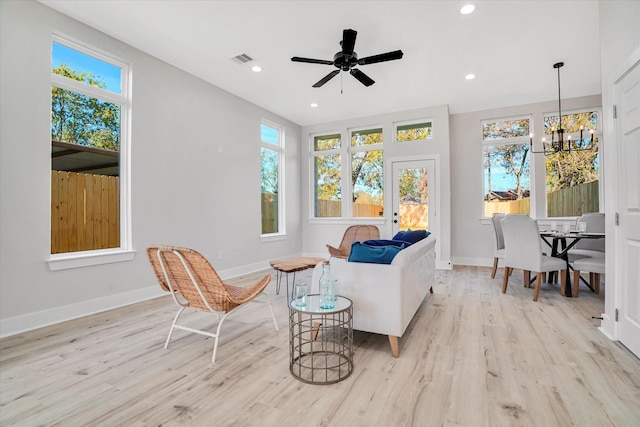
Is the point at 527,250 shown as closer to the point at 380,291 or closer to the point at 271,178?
the point at 380,291

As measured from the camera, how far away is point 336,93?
5.31 m

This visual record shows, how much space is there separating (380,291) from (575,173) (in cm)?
531

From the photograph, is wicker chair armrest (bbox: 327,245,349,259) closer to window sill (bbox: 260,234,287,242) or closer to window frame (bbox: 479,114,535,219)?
window sill (bbox: 260,234,287,242)

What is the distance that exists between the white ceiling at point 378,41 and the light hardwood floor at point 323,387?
3.06m

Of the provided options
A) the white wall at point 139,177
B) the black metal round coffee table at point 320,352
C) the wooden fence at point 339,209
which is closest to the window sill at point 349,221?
the wooden fence at point 339,209

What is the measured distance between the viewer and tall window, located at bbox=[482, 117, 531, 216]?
5875 millimetres

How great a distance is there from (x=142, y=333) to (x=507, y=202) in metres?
6.17

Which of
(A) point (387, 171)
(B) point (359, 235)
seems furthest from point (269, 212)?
(A) point (387, 171)

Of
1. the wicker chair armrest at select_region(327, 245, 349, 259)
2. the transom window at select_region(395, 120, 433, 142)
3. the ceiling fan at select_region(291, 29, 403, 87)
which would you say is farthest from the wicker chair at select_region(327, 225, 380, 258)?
the ceiling fan at select_region(291, 29, 403, 87)

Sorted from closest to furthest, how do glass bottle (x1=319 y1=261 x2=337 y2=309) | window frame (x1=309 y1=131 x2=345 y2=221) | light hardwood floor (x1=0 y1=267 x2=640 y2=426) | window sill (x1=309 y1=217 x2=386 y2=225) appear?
light hardwood floor (x1=0 y1=267 x2=640 y2=426) < glass bottle (x1=319 y1=261 x2=337 y2=309) < window sill (x1=309 y1=217 x2=386 y2=225) < window frame (x1=309 y1=131 x2=345 y2=221)

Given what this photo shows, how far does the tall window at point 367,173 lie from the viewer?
665cm

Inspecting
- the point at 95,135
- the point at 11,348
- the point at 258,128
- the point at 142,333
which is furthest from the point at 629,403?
the point at 258,128

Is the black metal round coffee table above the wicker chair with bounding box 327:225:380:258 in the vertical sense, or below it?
below

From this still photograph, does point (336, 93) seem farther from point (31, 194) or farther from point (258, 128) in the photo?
point (31, 194)
